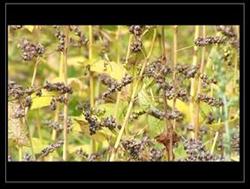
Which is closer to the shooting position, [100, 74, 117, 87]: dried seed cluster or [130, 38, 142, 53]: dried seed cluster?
[130, 38, 142, 53]: dried seed cluster

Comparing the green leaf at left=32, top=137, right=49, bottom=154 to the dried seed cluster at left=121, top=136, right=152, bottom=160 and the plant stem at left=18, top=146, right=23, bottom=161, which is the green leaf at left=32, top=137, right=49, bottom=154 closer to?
the plant stem at left=18, top=146, right=23, bottom=161

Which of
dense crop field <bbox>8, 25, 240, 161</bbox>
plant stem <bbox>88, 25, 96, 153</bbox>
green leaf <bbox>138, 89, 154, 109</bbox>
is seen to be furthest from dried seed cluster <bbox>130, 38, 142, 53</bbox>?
plant stem <bbox>88, 25, 96, 153</bbox>

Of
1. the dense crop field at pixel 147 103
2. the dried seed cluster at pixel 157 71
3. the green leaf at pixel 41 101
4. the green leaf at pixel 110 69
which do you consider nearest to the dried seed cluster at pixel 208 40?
the dense crop field at pixel 147 103

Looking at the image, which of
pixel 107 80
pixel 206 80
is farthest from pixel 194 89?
pixel 107 80

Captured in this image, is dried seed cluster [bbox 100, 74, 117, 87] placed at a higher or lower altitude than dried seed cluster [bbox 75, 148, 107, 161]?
higher

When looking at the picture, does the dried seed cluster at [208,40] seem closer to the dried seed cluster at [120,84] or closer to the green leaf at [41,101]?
the dried seed cluster at [120,84]

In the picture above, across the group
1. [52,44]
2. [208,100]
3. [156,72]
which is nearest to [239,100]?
[208,100]
